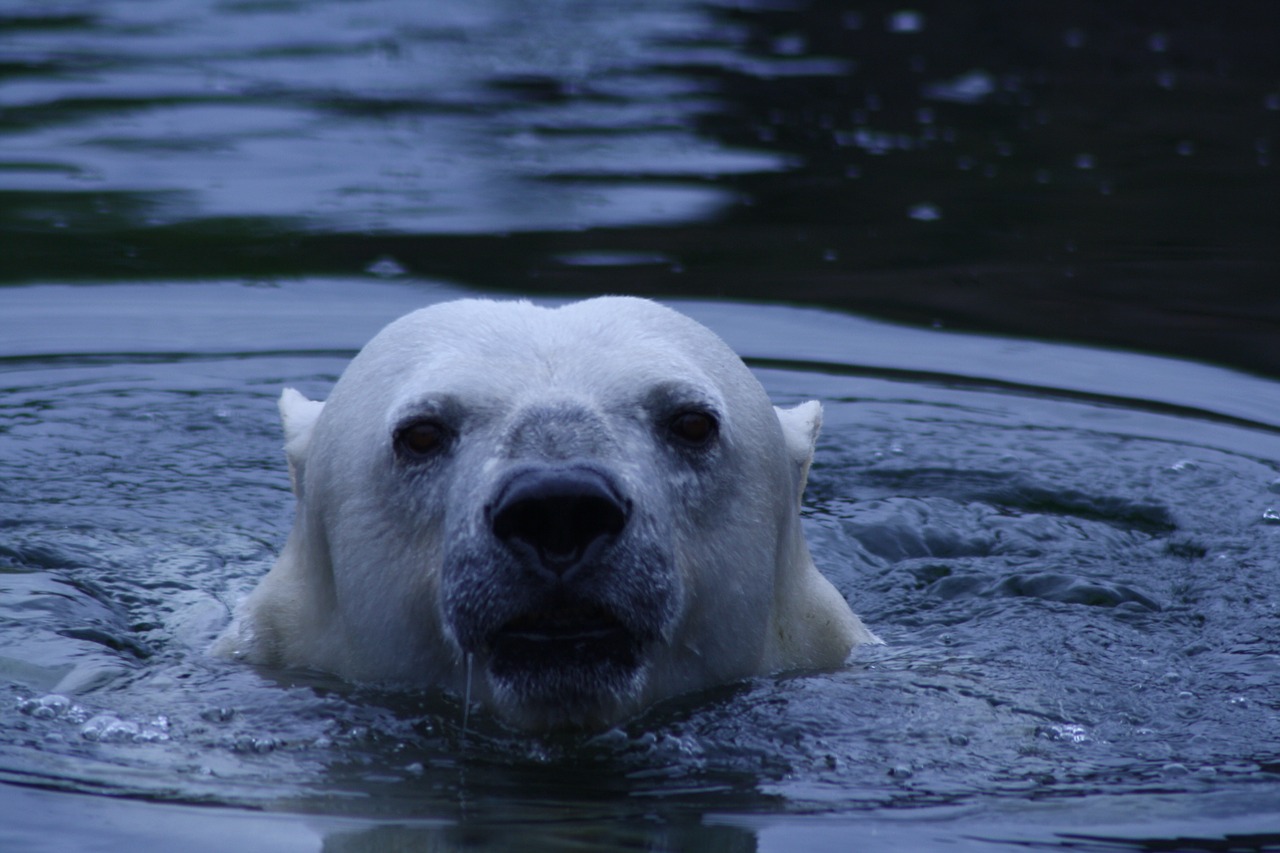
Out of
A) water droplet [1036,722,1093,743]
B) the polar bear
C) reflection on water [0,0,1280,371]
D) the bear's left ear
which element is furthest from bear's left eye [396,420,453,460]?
reflection on water [0,0,1280,371]

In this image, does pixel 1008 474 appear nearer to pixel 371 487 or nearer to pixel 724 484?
pixel 724 484

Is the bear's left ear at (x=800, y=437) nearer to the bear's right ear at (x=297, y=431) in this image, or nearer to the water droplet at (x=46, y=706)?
the bear's right ear at (x=297, y=431)

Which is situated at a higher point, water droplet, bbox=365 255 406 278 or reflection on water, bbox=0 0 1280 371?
reflection on water, bbox=0 0 1280 371

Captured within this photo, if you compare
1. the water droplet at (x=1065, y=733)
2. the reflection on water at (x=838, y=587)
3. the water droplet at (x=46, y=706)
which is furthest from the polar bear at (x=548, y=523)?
the water droplet at (x=1065, y=733)

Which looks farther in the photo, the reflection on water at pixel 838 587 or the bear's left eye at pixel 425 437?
the bear's left eye at pixel 425 437

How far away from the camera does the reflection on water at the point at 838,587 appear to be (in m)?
3.87

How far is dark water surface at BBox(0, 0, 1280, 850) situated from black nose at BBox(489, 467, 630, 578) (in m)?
0.53

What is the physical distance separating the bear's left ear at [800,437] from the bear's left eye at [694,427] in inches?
21.1

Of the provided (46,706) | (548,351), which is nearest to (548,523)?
(548,351)

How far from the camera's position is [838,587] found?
6094 mm

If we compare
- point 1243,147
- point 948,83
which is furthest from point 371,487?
point 948,83

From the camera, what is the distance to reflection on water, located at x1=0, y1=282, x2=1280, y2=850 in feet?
12.7

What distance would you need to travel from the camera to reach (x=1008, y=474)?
22.5ft

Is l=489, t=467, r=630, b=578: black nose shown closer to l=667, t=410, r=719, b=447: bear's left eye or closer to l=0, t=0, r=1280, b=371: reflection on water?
l=667, t=410, r=719, b=447: bear's left eye
